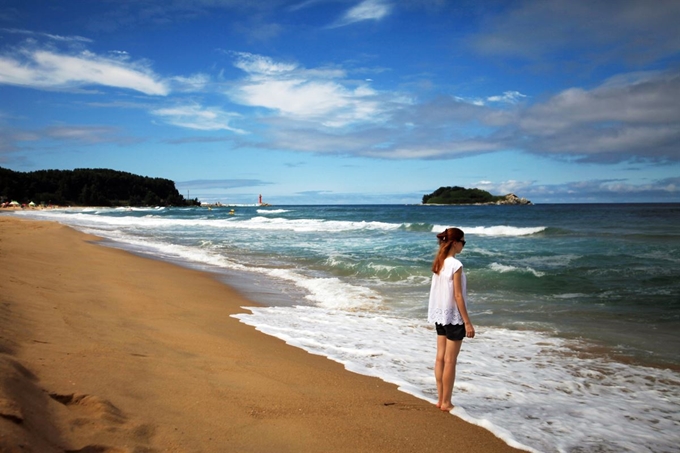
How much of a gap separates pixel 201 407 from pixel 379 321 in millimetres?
4937

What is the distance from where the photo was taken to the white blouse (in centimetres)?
422

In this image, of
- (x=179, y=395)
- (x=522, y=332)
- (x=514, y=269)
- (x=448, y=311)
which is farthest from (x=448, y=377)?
(x=514, y=269)

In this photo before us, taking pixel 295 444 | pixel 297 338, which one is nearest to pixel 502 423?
pixel 295 444

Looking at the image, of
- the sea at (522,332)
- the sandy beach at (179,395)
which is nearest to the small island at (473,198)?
the sea at (522,332)

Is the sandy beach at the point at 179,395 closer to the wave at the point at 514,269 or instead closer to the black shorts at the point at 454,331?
the black shorts at the point at 454,331

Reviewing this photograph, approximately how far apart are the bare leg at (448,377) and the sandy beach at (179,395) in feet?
0.40

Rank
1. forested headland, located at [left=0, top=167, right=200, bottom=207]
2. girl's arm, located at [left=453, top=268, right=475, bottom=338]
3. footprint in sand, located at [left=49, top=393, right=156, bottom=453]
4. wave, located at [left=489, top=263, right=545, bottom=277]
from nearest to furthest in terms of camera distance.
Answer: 1. footprint in sand, located at [left=49, top=393, right=156, bottom=453]
2. girl's arm, located at [left=453, top=268, right=475, bottom=338]
3. wave, located at [left=489, top=263, right=545, bottom=277]
4. forested headland, located at [left=0, top=167, right=200, bottom=207]

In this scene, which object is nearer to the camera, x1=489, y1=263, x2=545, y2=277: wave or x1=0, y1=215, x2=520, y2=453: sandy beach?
x1=0, y1=215, x2=520, y2=453: sandy beach

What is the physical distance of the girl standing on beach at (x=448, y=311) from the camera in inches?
165

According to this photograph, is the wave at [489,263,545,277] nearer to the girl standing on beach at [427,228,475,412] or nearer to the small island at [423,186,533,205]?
the girl standing on beach at [427,228,475,412]

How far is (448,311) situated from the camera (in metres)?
4.22

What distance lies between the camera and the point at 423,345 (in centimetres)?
660

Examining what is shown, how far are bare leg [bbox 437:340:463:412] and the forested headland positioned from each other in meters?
135

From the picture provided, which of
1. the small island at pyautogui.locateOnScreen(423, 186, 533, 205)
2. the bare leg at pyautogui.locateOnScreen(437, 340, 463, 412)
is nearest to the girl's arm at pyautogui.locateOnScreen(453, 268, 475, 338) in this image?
the bare leg at pyautogui.locateOnScreen(437, 340, 463, 412)
